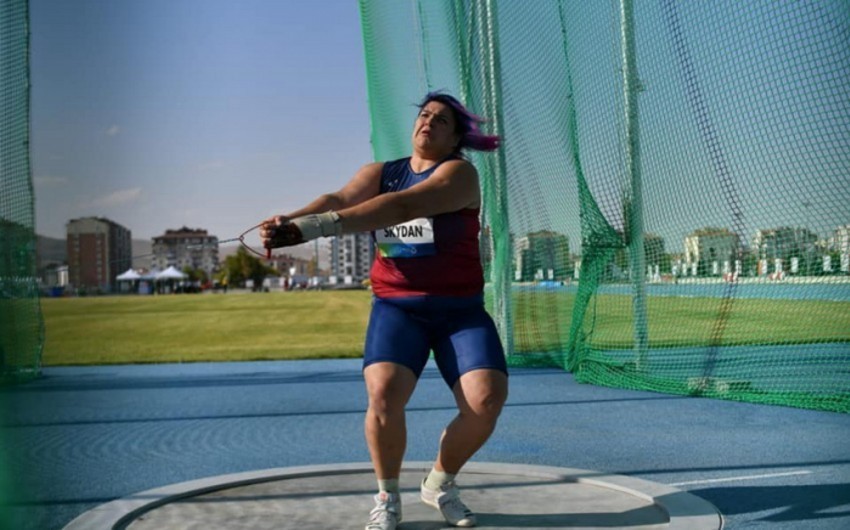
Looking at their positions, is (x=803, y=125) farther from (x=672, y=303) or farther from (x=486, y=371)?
(x=486, y=371)

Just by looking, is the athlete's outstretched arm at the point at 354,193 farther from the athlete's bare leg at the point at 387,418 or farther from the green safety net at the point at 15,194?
the green safety net at the point at 15,194

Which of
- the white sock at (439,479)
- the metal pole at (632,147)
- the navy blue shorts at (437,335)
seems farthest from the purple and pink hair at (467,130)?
the metal pole at (632,147)

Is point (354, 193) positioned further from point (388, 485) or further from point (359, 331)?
point (359, 331)

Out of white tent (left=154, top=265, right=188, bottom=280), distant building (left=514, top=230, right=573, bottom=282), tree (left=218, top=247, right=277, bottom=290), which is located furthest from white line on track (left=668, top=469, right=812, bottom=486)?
tree (left=218, top=247, right=277, bottom=290)

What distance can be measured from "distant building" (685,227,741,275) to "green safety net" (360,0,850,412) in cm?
2

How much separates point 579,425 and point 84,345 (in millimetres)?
13112

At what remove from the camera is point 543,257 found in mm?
10227

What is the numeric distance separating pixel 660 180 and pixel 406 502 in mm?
4505

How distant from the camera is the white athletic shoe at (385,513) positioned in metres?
4.02

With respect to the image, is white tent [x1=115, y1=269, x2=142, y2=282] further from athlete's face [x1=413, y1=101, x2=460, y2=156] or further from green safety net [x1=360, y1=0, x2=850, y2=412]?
green safety net [x1=360, y1=0, x2=850, y2=412]

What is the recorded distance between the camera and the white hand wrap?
12.0 feet

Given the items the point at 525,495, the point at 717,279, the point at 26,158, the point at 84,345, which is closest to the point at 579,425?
the point at 717,279

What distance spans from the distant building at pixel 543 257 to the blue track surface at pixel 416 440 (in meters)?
1.06

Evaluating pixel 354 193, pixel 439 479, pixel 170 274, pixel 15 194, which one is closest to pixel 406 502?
pixel 439 479
